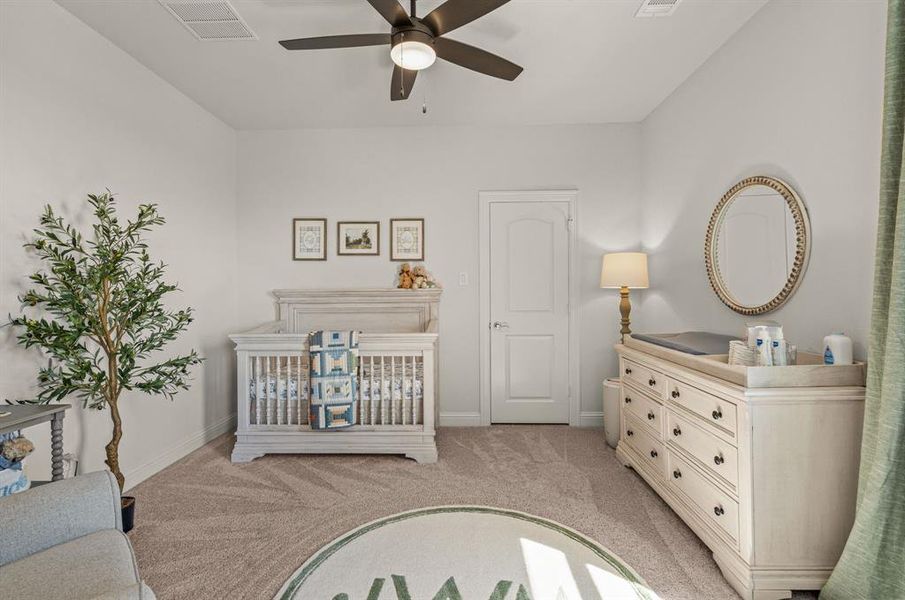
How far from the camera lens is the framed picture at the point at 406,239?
3.69 meters

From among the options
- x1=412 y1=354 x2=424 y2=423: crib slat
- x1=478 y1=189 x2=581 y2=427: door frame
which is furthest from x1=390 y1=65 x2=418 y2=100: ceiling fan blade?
x1=412 y1=354 x2=424 y2=423: crib slat

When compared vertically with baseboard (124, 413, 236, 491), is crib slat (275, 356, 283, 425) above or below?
above

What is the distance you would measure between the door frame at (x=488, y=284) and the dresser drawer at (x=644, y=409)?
0.89 meters

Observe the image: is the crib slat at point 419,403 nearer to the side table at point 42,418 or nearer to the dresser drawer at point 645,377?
the dresser drawer at point 645,377

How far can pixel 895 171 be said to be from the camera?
1364 millimetres

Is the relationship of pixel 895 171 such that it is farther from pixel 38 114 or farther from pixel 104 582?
pixel 38 114

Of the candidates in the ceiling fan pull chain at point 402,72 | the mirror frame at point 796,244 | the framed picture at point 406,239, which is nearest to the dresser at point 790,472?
the mirror frame at point 796,244

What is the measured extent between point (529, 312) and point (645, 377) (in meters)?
1.35

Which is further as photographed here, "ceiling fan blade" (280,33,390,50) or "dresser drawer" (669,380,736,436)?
"ceiling fan blade" (280,33,390,50)

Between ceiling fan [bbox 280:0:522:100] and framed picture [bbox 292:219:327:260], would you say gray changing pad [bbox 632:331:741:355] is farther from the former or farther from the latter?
framed picture [bbox 292:219:327:260]

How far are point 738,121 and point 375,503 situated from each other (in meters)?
2.94

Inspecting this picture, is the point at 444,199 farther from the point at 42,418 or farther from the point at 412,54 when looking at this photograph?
the point at 42,418

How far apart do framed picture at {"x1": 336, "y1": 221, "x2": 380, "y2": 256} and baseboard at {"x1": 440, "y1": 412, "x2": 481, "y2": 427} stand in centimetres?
158

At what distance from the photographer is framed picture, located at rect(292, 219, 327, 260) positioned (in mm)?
3732
